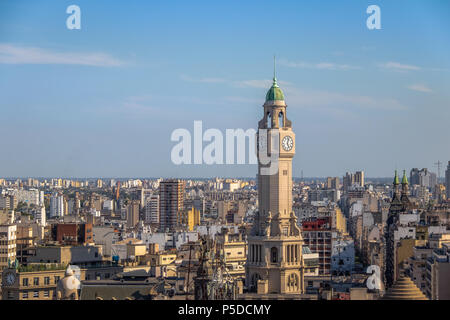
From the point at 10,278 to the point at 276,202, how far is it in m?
7.60

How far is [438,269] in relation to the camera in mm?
30406

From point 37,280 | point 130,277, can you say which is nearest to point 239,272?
point 130,277

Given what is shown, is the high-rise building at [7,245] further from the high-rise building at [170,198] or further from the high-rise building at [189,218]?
the high-rise building at [170,198]

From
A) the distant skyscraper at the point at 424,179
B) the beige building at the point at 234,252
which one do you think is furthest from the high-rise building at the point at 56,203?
the beige building at the point at 234,252

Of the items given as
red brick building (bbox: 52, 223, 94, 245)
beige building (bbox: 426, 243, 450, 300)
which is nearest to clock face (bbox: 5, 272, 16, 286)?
beige building (bbox: 426, 243, 450, 300)

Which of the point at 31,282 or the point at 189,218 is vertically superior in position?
the point at 189,218

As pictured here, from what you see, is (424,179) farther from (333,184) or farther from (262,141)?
(262,141)

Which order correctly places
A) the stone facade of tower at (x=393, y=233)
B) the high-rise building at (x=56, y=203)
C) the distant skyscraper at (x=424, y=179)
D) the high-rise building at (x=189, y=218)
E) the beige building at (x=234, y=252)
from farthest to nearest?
the high-rise building at (x=56, y=203)
the distant skyscraper at (x=424, y=179)
the high-rise building at (x=189, y=218)
the stone facade of tower at (x=393, y=233)
the beige building at (x=234, y=252)

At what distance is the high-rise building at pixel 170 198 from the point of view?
86625 millimetres

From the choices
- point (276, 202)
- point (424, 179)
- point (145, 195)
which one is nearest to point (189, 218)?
point (424, 179)

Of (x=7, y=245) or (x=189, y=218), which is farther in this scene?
(x=189, y=218)

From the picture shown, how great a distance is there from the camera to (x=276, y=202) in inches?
1272
